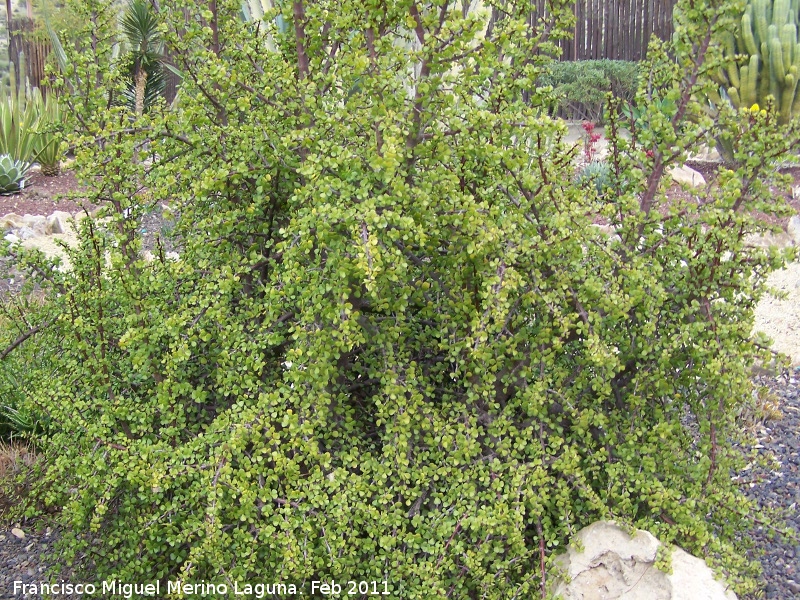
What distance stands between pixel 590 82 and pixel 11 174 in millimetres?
8635

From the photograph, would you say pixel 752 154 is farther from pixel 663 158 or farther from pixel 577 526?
pixel 577 526

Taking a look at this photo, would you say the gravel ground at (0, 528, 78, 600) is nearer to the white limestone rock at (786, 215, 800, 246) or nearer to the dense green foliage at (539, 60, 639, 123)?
the white limestone rock at (786, 215, 800, 246)

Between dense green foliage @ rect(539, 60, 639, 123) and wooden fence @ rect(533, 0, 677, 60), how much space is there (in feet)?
4.90

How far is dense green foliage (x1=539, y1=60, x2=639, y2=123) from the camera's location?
43.1ft

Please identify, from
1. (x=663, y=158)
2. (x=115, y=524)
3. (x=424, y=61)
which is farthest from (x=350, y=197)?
(x=115, y=524)

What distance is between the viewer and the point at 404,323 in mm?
2678

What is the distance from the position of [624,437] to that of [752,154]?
37.0 inches

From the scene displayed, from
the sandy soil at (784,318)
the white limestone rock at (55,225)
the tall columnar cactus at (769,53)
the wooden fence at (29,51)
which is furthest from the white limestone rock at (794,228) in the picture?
the wooden fence at (29,51)

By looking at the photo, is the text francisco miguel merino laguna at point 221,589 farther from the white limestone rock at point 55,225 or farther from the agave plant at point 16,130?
the agave plant at point 16,130

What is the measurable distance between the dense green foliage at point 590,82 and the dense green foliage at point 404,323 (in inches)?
418

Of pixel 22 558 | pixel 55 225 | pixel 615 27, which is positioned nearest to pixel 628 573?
pixel 22 558

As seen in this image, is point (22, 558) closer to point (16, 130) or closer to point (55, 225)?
point (55, 225)

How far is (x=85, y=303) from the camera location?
279 cm

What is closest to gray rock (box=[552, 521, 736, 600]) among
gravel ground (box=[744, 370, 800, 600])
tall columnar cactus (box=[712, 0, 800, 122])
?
gravel ground (box=[744, 370, 800, 600])
